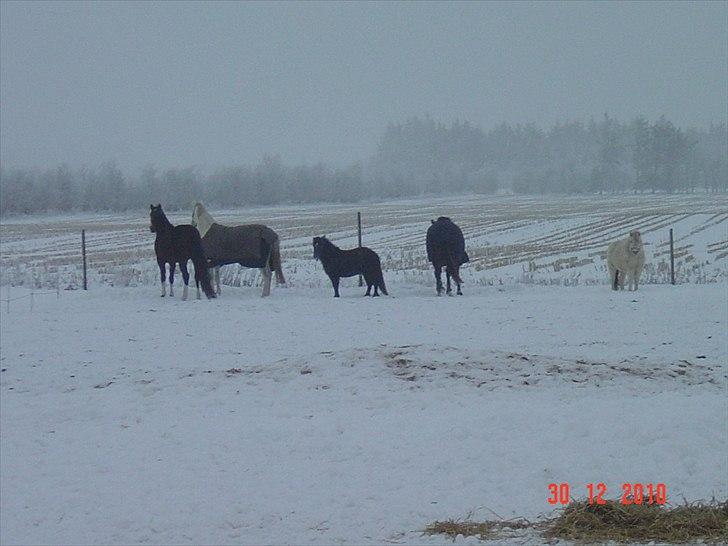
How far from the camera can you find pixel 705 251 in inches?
957

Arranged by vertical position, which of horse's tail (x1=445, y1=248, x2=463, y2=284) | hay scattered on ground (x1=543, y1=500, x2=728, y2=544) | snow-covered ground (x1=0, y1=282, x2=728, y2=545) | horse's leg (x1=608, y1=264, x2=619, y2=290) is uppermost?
horse's tail (x1=445, y1=248, x2=463, y2=284)

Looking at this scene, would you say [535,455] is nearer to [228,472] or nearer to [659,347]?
[228,472]

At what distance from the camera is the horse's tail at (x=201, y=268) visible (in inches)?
709

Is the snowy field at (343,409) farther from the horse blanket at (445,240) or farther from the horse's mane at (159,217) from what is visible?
the horse's mane at (159,217)

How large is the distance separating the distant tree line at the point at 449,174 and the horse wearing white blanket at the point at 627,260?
933 cm

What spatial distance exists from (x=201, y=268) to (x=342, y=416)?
9.47m

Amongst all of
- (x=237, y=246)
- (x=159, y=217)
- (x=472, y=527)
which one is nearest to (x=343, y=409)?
(x=472, y=527)

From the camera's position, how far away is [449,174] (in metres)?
92.1

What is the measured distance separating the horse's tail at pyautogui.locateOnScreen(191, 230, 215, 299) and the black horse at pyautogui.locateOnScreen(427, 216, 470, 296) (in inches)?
180

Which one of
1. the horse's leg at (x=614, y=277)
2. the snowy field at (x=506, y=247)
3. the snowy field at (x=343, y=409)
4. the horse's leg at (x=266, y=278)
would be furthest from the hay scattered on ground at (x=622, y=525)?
the snowy field at (x=506, y=247)

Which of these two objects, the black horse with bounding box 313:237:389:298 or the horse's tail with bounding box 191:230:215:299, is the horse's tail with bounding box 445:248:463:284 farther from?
the horse's tail with bounding box 191:230:215:299

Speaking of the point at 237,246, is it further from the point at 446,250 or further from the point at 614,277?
the point at 614,277

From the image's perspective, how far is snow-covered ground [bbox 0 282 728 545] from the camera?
6.87 meters

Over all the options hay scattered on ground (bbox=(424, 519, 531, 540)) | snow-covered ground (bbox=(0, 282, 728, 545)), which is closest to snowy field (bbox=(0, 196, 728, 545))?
snow-covered ground (bbox=(0, 282, 728, 545))
